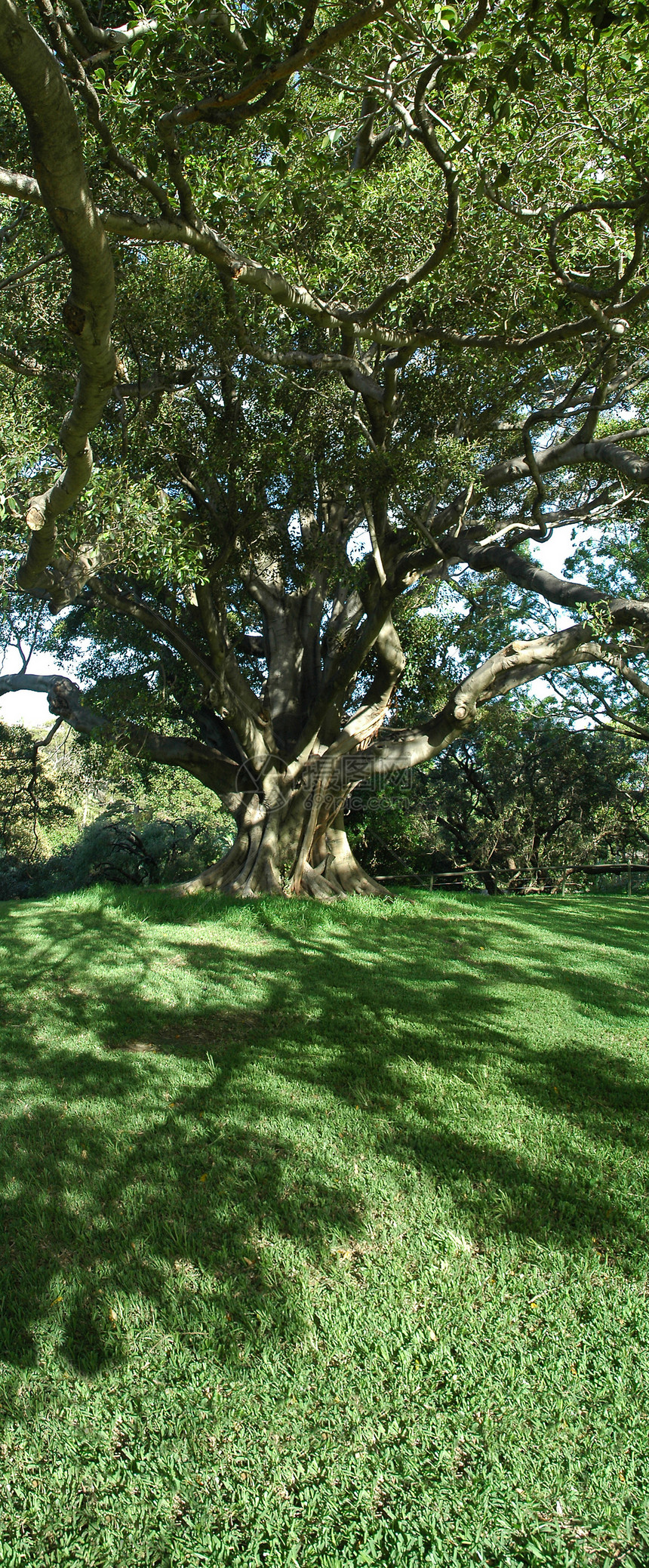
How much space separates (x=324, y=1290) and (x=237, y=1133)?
1.22m

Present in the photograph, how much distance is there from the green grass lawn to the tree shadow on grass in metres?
0.01

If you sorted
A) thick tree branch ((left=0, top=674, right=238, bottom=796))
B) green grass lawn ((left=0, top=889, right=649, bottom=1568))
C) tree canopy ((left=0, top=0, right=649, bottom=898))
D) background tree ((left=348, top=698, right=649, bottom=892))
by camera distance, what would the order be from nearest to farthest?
green grass lawn ((left=0, top=889, right=649, bottom=1568))
tree canopy ((left=0, top=0, right=649, bottom=898))
thick tree branch ((left=0, top=674, right=238, bottom=796))
background tree ((left=348, top=698, right=649, bottom=892))

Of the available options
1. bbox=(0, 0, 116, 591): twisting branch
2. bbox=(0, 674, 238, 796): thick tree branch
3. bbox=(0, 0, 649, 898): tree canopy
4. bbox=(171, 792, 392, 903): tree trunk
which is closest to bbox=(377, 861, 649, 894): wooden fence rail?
bbox=(0, 0, 649, 898): tree canopy

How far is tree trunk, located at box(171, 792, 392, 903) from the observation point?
11.4 m

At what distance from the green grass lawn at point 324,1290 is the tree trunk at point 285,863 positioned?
5.33m

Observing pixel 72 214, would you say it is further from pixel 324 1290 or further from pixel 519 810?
pixel 519 810

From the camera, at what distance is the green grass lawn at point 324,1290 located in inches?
85.7

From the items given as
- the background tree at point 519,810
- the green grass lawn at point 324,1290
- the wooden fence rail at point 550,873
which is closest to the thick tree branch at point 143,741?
the background tree at point 519,810

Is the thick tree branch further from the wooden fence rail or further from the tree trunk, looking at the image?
the wooden fence rail

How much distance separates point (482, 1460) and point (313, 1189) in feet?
4.38

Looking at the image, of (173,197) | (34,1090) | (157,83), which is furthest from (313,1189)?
(173,197)

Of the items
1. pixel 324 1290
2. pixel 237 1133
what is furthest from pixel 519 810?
pixel 324 1290

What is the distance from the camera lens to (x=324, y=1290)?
2.95 metres

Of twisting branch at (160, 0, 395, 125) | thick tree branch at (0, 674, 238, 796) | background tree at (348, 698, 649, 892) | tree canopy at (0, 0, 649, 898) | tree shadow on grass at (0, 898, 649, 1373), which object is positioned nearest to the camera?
tree shadow on grass at (0, 898, 649, 1373)
